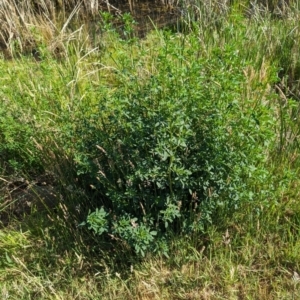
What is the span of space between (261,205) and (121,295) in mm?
812

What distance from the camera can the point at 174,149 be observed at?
2119mm

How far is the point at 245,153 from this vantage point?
2170 mm

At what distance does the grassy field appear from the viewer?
2.12 metres

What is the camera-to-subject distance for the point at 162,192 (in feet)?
7.45

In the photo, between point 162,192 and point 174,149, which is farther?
point 162,192

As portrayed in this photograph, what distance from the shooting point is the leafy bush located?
2.08 m

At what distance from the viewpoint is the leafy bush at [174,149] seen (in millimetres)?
2084

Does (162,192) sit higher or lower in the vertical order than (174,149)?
lower

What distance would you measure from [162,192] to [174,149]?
26cm

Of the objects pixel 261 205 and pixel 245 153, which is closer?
pixel 245 153

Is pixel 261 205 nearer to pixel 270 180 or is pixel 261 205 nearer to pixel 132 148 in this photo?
pixel 270 180

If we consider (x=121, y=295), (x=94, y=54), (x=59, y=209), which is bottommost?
(x=121, y=295)


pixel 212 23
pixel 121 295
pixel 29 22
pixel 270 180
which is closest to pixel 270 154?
pixel 270 180

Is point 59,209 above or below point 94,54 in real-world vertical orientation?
below
